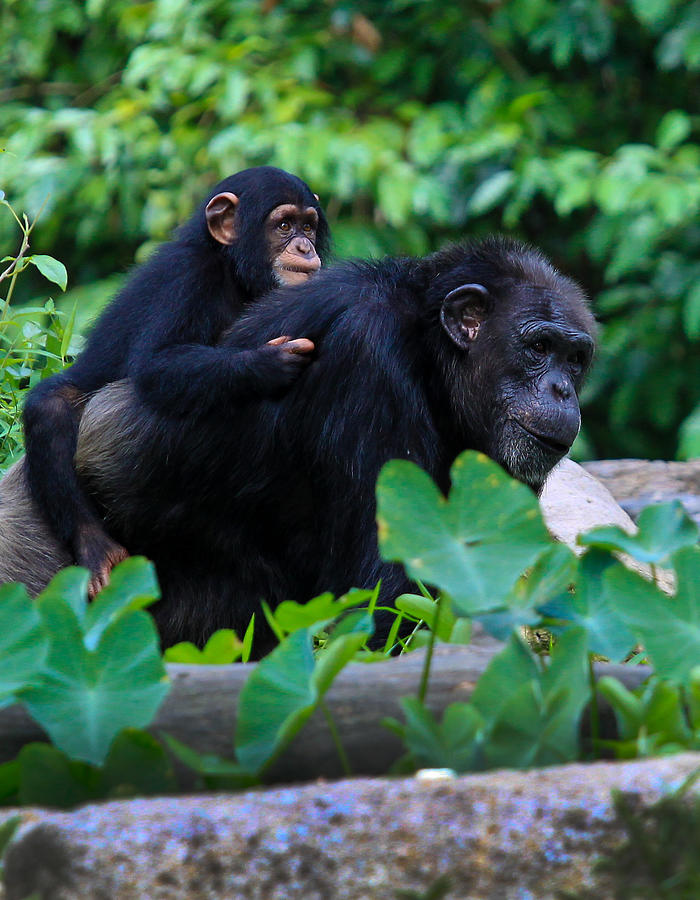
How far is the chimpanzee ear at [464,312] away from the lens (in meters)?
3.41

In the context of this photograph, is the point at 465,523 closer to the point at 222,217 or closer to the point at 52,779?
the point at 52,779

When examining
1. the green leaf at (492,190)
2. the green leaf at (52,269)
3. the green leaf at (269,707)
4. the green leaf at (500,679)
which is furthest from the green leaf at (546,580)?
the green leaf at (492,190)

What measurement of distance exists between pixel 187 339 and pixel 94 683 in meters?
1.81

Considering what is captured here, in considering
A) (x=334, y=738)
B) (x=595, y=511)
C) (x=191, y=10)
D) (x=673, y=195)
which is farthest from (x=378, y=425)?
(x=191, y=10)

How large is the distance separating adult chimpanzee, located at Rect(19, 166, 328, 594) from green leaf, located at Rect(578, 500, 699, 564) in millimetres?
1440

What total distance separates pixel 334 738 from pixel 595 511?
2.60 metres

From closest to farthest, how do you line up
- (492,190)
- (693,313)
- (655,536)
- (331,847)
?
(331,847) < (655,536) < (693,313) < (492,190)

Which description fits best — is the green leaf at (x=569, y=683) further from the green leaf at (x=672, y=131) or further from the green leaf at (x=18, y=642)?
the green leaf at (x=672, y=131)

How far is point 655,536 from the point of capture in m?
1.89

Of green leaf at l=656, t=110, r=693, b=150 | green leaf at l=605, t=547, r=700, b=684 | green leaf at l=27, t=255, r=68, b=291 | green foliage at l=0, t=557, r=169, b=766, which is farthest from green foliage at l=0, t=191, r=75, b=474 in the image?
green leaf at l=656, t=110, r=693, b=150

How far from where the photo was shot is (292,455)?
10.9 ft

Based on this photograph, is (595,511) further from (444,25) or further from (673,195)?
(444,25)

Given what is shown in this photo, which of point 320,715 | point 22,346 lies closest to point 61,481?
point 22,346

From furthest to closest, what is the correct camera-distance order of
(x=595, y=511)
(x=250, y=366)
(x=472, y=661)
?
1. (x=595, y=511)
2. (x=250, y=366)
3. (x=472, y=661)
